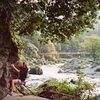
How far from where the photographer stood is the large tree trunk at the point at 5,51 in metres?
7.92

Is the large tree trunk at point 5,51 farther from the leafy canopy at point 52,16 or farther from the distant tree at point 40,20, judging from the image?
the leafy canopy at point 52,16

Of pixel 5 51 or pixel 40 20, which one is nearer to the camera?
pixel 5 51

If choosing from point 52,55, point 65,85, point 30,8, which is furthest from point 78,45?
point 30,8

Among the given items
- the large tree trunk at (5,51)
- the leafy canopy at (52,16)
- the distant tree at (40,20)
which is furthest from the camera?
the large tree trunk at (5,51)

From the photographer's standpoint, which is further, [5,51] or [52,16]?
[52,16]

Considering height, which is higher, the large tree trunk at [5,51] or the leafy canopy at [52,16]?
the leafy canopy at [52,16]

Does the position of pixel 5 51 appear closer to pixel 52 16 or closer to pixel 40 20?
pixel 40 20

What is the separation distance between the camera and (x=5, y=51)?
815 centimetres

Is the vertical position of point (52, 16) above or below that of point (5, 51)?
above

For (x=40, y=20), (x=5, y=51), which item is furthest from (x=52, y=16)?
(x=5, y=51)

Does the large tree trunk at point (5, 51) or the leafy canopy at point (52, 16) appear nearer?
the leafy canopy at point (52, 16)

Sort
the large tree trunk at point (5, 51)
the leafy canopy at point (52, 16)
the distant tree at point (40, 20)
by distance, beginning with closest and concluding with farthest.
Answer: the leafy canopy at point (52, 16), the distant tree at point (40, 20), the large tree trunk at point (5, 51)

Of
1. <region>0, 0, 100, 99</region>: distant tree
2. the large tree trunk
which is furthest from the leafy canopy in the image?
the large tree trunk

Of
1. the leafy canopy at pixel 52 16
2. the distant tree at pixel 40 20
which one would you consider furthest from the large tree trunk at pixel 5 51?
the leafy canopy at pixel 52 16
